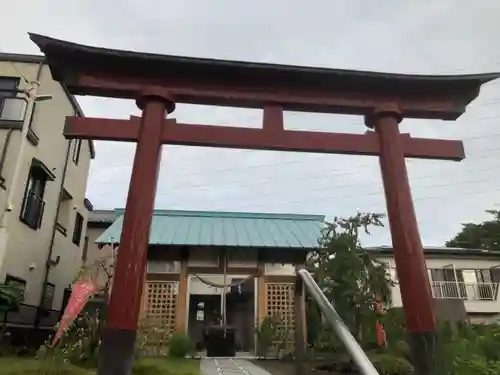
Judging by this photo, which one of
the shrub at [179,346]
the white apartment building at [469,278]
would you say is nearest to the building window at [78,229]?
the shrub at [179,346]

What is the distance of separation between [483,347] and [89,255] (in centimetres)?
1925

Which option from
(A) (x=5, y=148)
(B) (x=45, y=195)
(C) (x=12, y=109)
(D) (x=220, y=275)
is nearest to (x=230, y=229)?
(D) (x=220, y=275)

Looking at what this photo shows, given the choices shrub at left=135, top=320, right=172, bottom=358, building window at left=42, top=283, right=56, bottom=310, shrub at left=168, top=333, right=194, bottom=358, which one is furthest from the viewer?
building window at left=42, top=283, right=56, bottom=310

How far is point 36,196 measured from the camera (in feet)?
49.8

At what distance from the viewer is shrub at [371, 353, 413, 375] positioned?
345 inches

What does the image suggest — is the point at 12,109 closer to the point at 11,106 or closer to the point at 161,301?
the point at 11,106

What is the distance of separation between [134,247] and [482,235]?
40.5 m

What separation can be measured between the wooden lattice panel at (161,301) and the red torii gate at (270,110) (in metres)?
10.7

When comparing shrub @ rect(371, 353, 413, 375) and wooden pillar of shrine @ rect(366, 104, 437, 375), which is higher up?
wooden pillar of shrine @ rect(366, 104, 437, 375)

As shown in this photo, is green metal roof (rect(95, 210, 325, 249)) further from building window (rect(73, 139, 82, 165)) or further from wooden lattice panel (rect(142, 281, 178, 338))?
building window (rect(73, 139, 82, 165))

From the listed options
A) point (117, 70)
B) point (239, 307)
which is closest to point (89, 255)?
point (239, 307)

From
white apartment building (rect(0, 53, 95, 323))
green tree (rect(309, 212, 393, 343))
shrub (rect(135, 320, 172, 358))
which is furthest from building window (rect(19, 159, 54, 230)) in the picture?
green tree (rect(309, 212, 393, 343))

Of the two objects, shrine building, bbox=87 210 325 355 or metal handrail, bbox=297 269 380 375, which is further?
shrine building, bbox=87 210 325 355

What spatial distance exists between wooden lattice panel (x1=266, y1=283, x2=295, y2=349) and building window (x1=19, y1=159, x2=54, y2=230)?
8729mm
